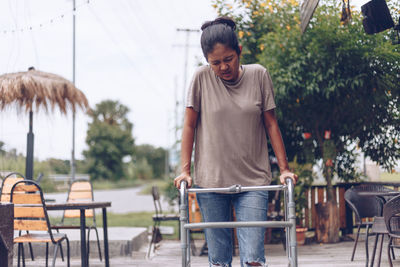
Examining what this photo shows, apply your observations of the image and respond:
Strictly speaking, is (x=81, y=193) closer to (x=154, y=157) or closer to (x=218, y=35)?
(x=218, y=35)

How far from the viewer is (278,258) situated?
6.26 metres

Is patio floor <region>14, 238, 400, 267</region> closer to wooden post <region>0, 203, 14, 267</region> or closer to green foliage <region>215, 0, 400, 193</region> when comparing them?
green foliage <region>215, 0, 400, 193</region>

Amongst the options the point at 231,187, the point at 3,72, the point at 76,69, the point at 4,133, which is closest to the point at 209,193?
the point at 231,187

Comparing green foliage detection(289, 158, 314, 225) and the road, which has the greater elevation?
green foliage detection(289, 158, 314, 225)

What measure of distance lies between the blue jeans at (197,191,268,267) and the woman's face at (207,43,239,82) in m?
0.58

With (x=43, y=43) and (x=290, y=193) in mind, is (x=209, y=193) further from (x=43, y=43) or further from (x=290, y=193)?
(x=43, y=43)

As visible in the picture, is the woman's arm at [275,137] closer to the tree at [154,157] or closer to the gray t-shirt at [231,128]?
the gray t-shirt at [231,128]

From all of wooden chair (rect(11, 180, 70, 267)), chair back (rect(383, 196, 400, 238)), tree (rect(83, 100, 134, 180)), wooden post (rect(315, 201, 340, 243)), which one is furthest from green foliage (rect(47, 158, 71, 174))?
tree (rect(83, 100, 134, 180))

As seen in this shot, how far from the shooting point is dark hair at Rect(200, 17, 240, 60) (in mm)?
2426

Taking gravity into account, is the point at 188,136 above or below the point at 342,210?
above

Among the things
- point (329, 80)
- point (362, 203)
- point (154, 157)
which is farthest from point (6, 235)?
point (154, 157)

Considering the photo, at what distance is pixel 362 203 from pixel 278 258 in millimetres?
1207

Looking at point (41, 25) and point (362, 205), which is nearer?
point (362, 205)

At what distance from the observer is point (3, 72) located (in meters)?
6.57
